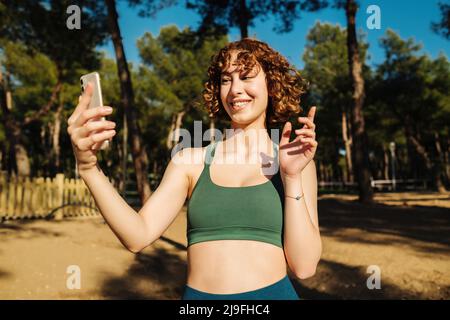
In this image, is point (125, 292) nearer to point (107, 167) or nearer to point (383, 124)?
point (383, 124)

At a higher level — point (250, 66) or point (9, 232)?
point (250, 66)

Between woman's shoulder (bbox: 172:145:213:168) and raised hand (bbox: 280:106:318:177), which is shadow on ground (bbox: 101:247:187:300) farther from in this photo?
raised hand (bbox: 280:106:318:177)

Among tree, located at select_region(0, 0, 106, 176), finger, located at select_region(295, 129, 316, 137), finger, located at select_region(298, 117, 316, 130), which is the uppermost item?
tree, located at select_region(0, 0, 106, 176)

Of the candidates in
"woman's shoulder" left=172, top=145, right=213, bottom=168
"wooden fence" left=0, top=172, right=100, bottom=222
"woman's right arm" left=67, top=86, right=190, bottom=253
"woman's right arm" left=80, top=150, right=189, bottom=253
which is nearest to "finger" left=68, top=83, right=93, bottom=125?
"woman's right arm" left=67, top=86, right=190, bottom=253

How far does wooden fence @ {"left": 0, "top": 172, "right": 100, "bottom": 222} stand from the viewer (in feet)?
45.8

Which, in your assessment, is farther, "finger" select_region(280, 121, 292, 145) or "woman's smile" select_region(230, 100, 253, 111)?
"woman's smile" select_region(230, 100, 253, 111)

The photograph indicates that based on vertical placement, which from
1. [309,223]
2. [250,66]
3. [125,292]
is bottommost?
[125,292]

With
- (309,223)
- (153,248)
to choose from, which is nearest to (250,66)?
(309,223)

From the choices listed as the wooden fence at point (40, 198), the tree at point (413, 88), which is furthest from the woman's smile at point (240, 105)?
the tree at point (413, 88)

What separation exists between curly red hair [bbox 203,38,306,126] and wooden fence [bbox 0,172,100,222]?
44.0 feet

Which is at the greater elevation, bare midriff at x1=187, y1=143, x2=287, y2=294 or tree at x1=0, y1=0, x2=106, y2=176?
tree at x1=0, y1=0, x2=106, y2=176

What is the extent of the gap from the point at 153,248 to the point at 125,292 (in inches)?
107

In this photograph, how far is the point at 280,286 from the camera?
155 cm
